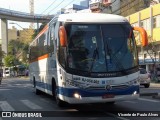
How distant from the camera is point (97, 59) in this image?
40.6ft

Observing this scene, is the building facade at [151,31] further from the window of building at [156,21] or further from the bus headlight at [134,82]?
the bus headlight at [134,82]

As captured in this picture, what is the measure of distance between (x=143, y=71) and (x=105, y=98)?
59.7 ft

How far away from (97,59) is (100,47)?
0.44 metres

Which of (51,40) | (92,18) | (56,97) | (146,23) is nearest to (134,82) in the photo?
(92,18)

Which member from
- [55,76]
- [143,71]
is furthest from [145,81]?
[55,76]

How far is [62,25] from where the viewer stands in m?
13.0

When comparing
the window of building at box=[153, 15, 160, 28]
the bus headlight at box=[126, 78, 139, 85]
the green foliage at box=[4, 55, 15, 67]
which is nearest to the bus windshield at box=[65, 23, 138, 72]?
the bus headlight at box=[126, 78, 139, 85]

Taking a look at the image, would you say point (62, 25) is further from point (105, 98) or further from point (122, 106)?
point (122, 106)

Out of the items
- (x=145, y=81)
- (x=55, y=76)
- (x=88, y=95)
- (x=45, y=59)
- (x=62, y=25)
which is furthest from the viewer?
(x=145, y=81)

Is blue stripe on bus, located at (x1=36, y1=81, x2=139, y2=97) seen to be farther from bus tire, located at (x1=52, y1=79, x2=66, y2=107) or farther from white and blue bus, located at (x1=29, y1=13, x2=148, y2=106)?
bus tire, located at (x1=52, y1=79, x2=66, y2=107)

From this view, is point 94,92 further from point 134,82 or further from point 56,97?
point 56,97

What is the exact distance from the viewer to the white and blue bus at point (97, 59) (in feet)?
39.8

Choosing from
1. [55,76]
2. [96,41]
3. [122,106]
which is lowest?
[122,106]

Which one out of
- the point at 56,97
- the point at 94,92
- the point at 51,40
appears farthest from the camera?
the point at 51,40
